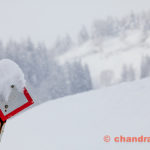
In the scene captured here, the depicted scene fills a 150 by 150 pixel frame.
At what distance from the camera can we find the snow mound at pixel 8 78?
2504 millimetres

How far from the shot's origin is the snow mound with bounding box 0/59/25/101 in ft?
8.21

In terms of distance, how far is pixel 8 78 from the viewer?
2.58 metres

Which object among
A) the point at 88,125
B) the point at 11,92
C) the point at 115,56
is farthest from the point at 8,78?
the point at 115,56

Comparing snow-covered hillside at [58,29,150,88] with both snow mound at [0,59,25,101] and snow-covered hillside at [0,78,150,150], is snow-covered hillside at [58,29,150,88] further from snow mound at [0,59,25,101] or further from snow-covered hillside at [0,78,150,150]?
snow mound at [0,59,25,101]

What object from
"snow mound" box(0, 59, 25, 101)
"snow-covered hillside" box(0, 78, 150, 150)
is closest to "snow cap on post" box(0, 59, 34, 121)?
"snow mound" box(0, 59, 25, 101)

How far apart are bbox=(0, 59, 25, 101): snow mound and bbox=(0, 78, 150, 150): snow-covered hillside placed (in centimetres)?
286

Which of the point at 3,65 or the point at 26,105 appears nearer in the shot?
the point at 26,105

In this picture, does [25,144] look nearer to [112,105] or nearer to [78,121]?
[78,121]

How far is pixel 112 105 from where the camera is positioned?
27.4 feet

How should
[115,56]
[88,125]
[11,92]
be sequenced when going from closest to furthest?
[11,92]
[88,125]
[115,56]

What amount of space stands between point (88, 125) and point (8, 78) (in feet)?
15.1

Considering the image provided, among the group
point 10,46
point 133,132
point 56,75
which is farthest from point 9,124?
point 10,46

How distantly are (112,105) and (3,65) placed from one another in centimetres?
627

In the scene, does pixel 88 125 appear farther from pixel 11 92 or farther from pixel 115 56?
pixel 115 56
